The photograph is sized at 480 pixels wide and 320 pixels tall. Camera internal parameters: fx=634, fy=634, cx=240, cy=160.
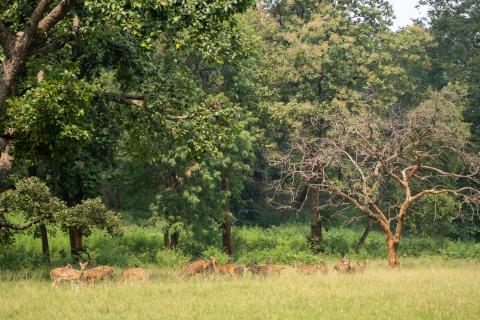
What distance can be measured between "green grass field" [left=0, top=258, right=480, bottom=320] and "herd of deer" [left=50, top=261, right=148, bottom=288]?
26 cm

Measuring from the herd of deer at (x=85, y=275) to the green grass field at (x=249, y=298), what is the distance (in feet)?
0.86

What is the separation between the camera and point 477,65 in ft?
153

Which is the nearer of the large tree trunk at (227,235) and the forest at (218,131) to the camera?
the forest at (218,131)

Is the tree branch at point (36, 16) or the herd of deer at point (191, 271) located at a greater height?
the tree branch at point (36, 16)

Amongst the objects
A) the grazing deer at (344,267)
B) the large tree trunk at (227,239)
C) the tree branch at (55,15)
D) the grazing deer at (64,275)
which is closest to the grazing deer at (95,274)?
the grazing deer at (64,275)

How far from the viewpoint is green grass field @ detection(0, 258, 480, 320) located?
43.2 ft

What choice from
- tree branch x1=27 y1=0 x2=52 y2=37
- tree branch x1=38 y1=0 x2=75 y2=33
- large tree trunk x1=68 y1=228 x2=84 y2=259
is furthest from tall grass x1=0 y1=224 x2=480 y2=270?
tree branch x1=27 y1=0 x2=52 y2=37

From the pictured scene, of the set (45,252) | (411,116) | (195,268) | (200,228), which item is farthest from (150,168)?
(411,116)

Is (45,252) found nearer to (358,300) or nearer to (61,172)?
(61,172)

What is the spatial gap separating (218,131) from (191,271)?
5.53 metres

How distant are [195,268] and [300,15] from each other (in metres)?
23.3

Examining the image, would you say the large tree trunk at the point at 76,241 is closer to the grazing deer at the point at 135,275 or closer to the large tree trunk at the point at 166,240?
the grazing deer at the point at 135,275

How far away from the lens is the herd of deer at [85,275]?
1720 cm

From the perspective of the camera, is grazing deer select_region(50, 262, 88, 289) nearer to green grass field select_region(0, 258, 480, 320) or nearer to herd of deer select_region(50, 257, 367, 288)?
herd of deer select_region(50, 257, 367, 288)
